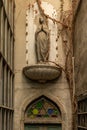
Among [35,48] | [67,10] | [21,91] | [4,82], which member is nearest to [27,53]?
[35,48]

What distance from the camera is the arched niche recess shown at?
7182 millimetres

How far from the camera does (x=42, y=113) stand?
720cm

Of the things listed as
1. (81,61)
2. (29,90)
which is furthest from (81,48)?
(29,90)

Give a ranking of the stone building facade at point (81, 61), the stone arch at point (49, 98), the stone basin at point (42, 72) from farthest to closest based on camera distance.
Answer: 1. the stone arch at point (49, 98)
2. the stone basin at point (42, 72)
3. the stone building facade at point (81, 61)

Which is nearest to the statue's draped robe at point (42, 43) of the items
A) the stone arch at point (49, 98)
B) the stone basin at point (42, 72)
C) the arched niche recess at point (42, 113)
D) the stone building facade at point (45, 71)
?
the stone building facade at point (45, 71)

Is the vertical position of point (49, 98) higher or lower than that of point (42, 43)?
lower

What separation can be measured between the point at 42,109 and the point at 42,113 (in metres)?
0.08

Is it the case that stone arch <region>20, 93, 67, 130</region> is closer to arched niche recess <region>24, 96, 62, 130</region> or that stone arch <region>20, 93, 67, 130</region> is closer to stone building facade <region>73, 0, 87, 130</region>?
arched niche recess <region>24, 96, 62, 130</region>

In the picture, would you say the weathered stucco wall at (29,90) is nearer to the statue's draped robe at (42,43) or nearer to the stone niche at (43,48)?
the stone niche at (43,48)

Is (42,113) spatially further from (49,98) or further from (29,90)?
(29,90)

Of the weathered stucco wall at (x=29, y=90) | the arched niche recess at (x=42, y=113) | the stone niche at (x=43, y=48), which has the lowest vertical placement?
the arched niche recess at (x=42, y=113)

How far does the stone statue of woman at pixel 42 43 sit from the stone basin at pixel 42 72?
0.88 feet

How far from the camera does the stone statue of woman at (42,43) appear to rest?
711 centimetres

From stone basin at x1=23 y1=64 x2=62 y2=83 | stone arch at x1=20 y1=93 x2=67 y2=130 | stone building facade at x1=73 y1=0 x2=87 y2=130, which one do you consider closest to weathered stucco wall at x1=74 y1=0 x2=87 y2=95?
stone building facade at x1=73 y1=0 x2=87 y2=130
